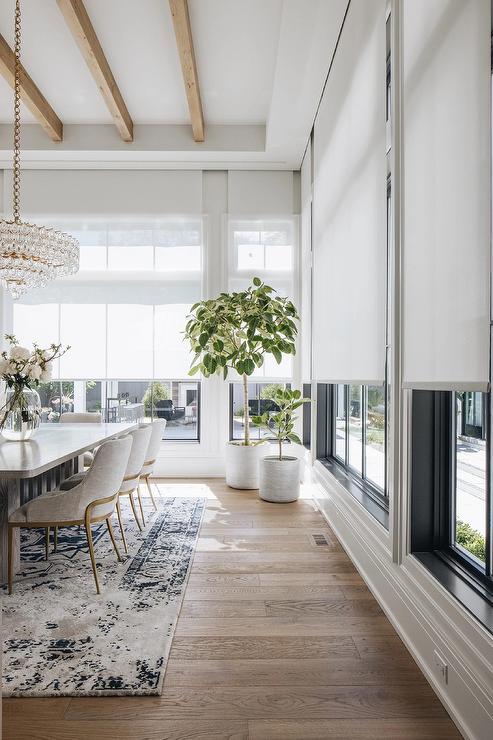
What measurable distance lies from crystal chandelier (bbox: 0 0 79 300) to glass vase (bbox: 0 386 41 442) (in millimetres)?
1108

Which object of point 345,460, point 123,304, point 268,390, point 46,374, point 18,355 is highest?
point 123,304

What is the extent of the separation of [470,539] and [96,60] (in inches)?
168

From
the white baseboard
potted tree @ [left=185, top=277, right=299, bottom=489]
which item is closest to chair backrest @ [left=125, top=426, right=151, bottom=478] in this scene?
the white baseboard

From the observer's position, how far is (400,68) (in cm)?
234

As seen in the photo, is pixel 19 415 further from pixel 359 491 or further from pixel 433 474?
pixel 433 474

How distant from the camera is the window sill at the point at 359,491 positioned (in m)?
2.89

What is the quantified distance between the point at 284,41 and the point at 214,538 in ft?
11.9

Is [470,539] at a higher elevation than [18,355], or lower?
lower

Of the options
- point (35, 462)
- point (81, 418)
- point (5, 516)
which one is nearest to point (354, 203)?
point (35, 462)

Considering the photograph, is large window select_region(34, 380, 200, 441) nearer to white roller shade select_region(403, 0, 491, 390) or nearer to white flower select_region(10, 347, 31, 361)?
white flower select_region(10, 347, 31, 361)

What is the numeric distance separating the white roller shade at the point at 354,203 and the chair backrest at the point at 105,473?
1.45m

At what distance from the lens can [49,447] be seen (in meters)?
3.28

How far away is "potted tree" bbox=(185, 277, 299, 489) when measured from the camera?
507cm

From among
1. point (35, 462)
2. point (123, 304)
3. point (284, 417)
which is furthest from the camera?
point (123, 304)
